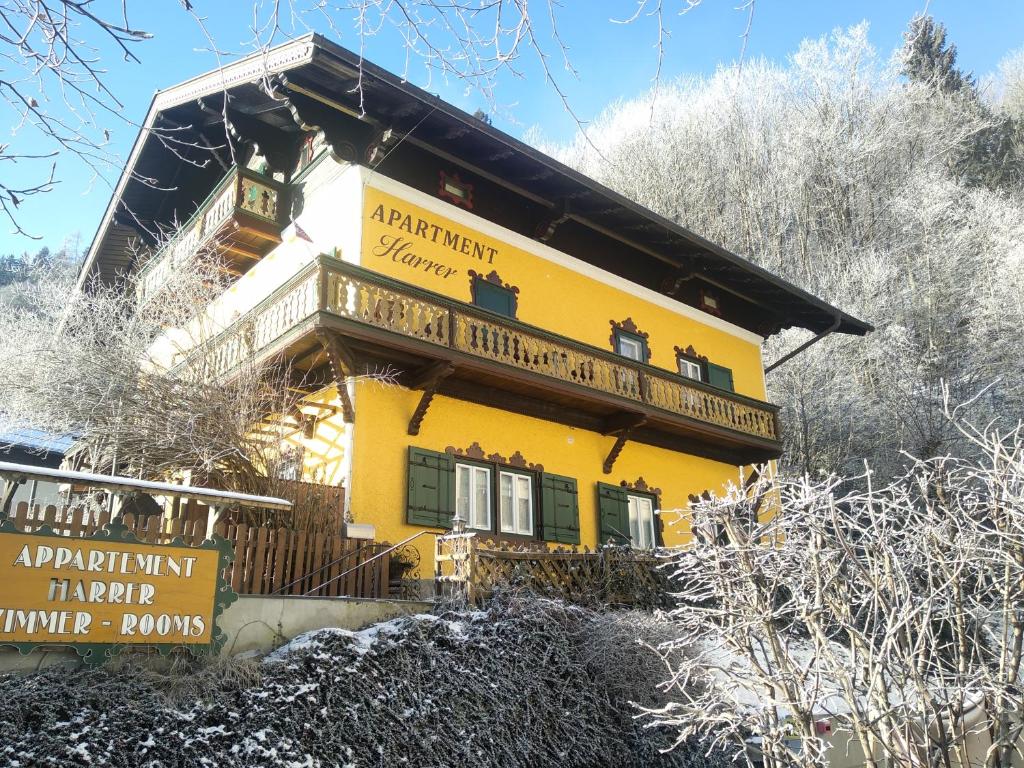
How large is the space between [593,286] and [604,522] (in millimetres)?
4689

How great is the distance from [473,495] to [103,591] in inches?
271

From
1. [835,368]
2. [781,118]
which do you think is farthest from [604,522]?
[781,118]

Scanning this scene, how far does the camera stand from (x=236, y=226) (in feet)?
46.5

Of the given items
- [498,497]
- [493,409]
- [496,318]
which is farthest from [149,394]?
[498,497]

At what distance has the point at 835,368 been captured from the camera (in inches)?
1011

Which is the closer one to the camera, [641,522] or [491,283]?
[491,283]

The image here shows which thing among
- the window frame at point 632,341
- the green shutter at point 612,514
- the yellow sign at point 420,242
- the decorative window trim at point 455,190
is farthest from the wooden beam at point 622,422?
the decorative window trim at point 455,190

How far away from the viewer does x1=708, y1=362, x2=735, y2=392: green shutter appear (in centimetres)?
1805

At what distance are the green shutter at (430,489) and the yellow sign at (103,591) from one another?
15.5 feet

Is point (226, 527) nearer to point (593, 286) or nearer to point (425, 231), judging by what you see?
point (425, 231)

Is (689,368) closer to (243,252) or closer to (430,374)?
(430,374)

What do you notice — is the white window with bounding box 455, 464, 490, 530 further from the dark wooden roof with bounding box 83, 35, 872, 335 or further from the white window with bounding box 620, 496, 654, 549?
the dark wooden roof with bounding box 83, 35, 872, 335

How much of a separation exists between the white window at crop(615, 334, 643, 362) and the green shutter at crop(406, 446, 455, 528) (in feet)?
17.1

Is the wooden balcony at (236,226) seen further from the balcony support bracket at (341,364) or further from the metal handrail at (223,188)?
the balcony support bracket at (341,364)
